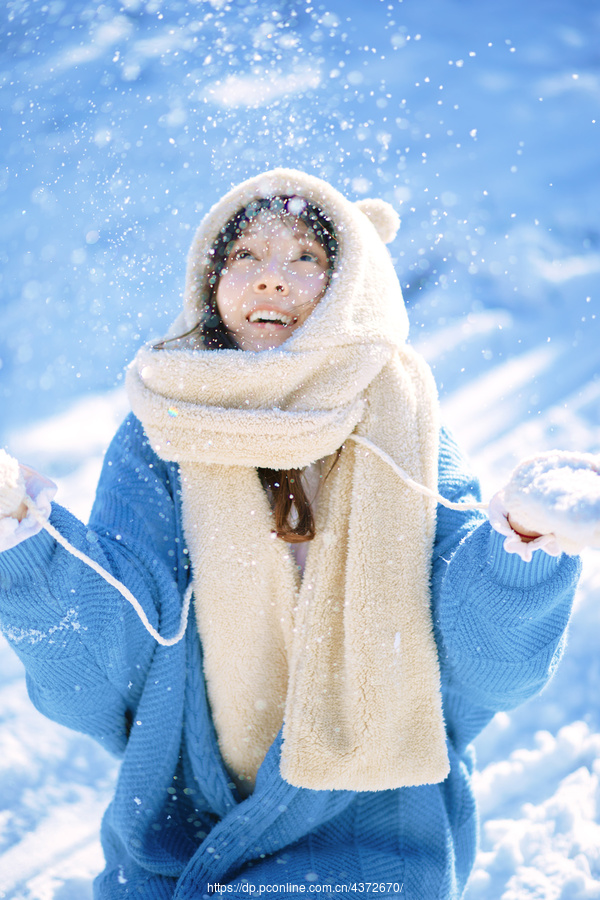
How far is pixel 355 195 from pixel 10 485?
1663 millimetres

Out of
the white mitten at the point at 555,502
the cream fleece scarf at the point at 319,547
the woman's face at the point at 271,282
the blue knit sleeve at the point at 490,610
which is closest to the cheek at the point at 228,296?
the woman's face at the point at 271,282

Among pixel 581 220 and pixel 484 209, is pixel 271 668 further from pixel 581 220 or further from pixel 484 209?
pixel 581 220

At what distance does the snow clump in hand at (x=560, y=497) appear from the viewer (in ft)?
1.99

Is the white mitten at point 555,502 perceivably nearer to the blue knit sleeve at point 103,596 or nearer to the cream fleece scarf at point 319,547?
the cream fleece scarf at point 319,547

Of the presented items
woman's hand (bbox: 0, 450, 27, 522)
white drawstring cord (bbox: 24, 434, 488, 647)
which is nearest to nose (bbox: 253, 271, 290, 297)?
white drawstring cord (bbox: 24, 434, 488, 647)

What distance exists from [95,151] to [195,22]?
484mm

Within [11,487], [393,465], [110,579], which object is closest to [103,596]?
[110,579]

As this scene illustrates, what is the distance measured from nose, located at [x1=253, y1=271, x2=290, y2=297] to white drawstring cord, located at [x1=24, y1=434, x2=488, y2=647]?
231 millimetres

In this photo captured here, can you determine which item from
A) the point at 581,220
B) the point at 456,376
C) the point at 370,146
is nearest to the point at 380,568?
the point at 456,376

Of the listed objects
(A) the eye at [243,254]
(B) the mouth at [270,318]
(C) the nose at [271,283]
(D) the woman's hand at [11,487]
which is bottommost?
(B) the mouth at [270,318]

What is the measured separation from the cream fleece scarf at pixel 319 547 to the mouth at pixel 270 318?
70mm

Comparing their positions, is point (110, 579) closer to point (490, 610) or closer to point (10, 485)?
point (10, 485)

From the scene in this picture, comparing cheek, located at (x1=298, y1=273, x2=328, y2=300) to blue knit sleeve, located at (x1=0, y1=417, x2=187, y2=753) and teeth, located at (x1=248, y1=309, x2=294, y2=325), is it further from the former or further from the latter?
blue knit sleeve, located at (x1=0, y1=417, x2=187, y2=753)

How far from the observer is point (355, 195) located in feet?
6.79
